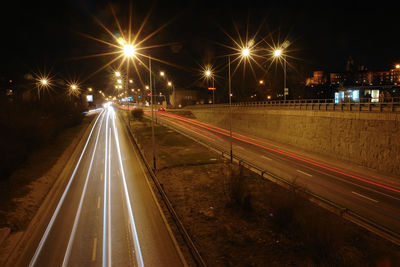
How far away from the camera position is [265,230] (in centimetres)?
1248

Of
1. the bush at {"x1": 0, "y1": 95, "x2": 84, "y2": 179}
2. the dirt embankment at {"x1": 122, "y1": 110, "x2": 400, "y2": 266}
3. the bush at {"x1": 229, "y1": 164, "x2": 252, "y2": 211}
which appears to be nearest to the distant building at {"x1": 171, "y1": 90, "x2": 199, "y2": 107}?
the bush at {"x1": 0, "y1": 95, "x2": 84, "y2": 179}

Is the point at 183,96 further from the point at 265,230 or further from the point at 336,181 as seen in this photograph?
the point at 265,230

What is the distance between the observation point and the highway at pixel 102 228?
34.5 ft

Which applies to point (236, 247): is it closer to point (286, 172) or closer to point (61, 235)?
point (61, 235)

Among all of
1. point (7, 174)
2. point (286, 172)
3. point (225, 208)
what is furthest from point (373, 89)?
point (7, 174)

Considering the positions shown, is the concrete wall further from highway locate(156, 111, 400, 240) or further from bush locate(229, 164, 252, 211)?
bush locate(229, 164, 252, 211)

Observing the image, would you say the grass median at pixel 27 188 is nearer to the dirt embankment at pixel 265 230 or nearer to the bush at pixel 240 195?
the dirt embankment at pixel 265 230

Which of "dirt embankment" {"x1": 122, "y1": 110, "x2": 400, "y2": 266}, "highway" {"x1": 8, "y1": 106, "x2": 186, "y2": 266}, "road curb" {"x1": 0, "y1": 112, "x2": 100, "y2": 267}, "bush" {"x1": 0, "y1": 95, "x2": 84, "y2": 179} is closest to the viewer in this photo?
"dirt embankment" {"x1": 122, "y1": 110, "x2": 400, "y2": 266}

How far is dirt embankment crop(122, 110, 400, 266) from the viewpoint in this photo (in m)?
9.97

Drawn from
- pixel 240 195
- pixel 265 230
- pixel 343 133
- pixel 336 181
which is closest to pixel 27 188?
pixel 240 195

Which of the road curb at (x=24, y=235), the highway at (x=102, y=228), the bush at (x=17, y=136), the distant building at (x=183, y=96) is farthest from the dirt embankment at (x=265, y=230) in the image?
the distant building at (x=183, y=96)

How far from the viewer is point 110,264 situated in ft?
33.0

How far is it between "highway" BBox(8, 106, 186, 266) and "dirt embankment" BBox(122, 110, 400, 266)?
1.86 m

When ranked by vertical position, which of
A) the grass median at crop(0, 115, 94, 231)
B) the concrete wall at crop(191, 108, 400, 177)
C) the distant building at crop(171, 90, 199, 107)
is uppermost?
the distant building at crop(171, 90, 199, 107)
